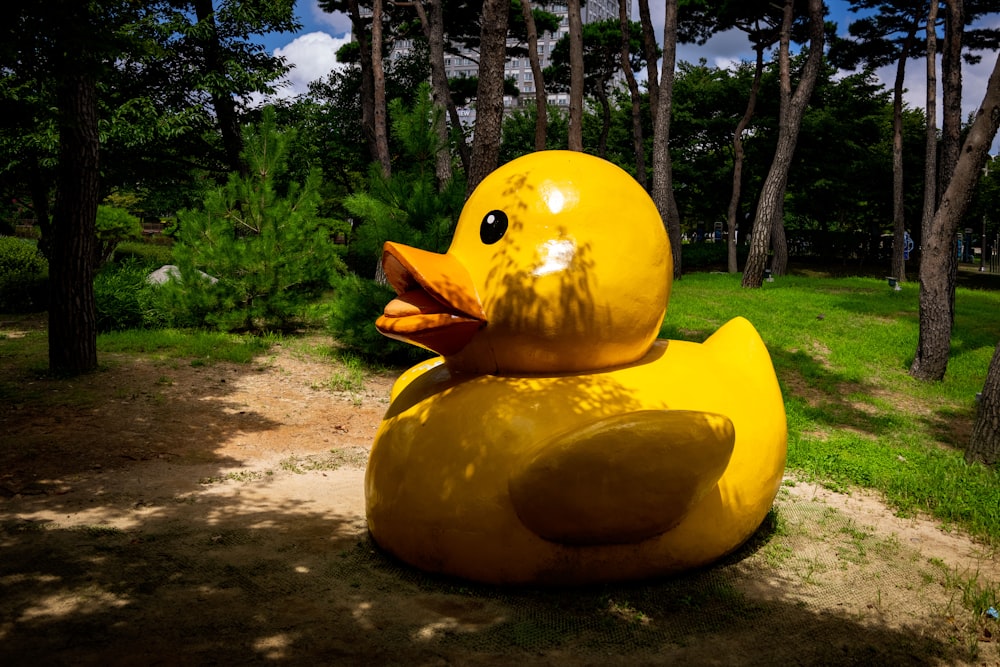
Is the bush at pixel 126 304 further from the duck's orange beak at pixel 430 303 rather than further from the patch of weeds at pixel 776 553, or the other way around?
the patch of weeds at pixel 776 553

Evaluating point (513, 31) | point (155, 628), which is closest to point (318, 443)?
point (155, 628)

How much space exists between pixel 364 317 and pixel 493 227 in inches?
253

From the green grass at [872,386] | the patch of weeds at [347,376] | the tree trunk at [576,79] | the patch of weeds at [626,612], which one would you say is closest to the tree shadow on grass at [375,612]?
the patch of weeds at [626,612]

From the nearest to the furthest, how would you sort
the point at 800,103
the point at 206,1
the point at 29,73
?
the point at 29,73, the point at 800,103, the point at 206,1

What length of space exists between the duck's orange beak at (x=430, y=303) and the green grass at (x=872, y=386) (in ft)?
12.9

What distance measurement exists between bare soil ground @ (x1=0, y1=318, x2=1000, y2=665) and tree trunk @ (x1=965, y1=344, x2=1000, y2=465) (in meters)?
1.48

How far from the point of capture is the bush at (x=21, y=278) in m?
13.8

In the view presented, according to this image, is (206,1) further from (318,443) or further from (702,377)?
(702,377)

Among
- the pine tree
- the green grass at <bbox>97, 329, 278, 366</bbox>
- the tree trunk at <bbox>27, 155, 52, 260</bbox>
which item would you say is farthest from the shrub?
the green grass at <bbox>97, 329, 278, 366</bbox>

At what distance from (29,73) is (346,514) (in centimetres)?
387

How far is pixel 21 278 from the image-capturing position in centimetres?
1380

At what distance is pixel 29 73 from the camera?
478 centimetres

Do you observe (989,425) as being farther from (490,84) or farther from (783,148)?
(783,148)

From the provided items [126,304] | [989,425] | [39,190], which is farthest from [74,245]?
[989,425]
